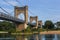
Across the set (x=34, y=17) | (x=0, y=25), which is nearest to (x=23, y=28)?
(x=0, y=25)

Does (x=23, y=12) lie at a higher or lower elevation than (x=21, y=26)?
higher

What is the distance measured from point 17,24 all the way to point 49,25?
33.1m

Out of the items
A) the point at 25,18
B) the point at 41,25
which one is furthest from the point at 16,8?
the point at 41,25

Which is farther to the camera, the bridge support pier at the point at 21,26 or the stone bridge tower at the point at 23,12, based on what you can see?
the stone bridge tower at the point at 23,12

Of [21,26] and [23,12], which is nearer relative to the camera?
[21,26]

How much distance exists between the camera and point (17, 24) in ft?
211

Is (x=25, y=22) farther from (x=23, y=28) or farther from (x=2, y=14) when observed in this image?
(x=2, y=14)

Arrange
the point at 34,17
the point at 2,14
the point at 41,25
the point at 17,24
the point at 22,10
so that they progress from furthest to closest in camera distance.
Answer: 1. the point at 41,25
2. the point at 34,17
3. the point at 22,10
4. the point at 17,24
5. the point at 2,14

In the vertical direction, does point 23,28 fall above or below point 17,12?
below

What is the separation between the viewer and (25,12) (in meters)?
68.1

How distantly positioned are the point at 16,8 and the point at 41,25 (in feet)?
107

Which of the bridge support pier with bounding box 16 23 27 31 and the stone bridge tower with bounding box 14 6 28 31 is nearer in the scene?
the bridge support pier with bounding box 16 23 27 31

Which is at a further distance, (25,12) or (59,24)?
(59,24)

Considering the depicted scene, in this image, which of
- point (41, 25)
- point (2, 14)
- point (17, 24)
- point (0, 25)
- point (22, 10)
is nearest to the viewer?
point (2, 14)
